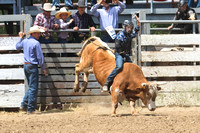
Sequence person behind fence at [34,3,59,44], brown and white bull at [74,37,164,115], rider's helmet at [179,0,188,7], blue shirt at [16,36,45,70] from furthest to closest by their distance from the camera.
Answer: rider's helmet at [179,0,188,7]
person behind fence at [34,3,59,44]
blue shirt at [16,36,45,70]
brown and white bull at [74,37,164,115]

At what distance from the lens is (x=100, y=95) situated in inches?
405

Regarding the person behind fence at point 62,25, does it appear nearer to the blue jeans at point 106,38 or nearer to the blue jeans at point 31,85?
the blue jeans at point 106,38

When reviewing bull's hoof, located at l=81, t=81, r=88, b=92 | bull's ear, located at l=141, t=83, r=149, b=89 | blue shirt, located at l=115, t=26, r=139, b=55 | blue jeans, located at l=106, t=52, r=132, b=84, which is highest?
blue shirt, located at l=115, t=26, r=139, b=55

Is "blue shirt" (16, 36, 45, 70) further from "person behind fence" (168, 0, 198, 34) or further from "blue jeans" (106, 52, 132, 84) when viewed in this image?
"person behind fence" (168, 0, 198, 34)

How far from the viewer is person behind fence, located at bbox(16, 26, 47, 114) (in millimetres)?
9539

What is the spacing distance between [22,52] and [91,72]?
1830 mm

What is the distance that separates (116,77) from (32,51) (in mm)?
2154

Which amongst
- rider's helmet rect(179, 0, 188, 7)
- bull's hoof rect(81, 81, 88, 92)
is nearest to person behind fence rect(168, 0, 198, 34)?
rider's helmet rect(179, 0, 188, 7)

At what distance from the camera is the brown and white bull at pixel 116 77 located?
835 cm

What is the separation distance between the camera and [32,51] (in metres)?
9.54

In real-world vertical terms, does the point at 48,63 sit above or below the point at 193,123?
above

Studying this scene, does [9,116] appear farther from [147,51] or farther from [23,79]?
[147,51]

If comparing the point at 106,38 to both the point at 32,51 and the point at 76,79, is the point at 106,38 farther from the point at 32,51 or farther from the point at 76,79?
the point at 32,51

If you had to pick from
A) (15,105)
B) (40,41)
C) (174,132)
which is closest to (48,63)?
→ (40,41)
